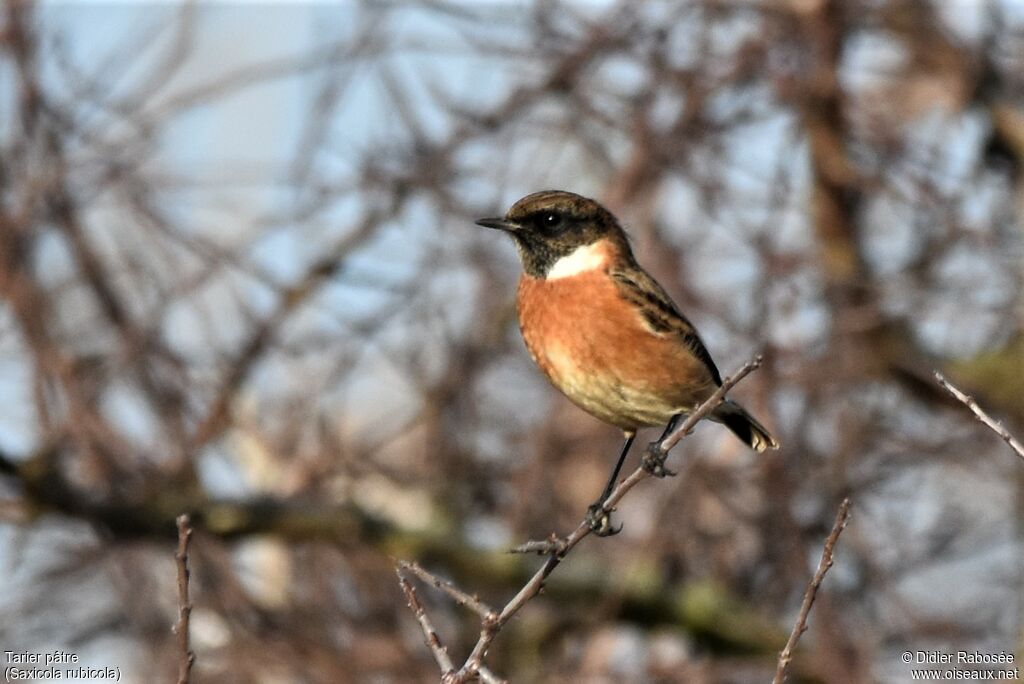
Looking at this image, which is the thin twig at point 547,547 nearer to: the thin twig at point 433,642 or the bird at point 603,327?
the thin twig at point 433,642

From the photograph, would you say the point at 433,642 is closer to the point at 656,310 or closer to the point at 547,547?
the point at 547,547

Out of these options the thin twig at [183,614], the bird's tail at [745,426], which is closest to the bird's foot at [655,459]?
the bird's tail at [745,426]

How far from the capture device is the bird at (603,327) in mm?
5078

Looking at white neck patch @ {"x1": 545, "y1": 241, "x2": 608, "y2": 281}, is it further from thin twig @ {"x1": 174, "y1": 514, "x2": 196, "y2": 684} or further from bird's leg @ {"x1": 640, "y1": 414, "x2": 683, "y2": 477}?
thin twig @ {"x1": 174, "y1": 514, "x2": 196, "y2": 684}

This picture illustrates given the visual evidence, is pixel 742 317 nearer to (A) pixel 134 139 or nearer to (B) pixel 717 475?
(B) pixel 717 475

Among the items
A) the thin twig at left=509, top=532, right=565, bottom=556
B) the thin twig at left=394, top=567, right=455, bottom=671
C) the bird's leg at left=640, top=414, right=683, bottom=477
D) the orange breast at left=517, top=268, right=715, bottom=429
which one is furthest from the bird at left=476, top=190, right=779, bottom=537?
the thin twig at left=394, top=567, right=455, bottom=671

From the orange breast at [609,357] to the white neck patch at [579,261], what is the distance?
3.1 inches

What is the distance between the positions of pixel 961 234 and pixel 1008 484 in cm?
156

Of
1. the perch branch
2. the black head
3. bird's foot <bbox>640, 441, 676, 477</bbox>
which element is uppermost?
the black head

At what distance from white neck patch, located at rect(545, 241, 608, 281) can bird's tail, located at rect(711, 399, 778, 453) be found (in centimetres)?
68

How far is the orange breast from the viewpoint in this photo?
5.07 m

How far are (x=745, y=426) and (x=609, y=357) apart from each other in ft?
2.08

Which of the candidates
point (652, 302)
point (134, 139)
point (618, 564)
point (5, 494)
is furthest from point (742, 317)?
point (5, 494)

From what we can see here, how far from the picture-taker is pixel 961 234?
7.38 metres
